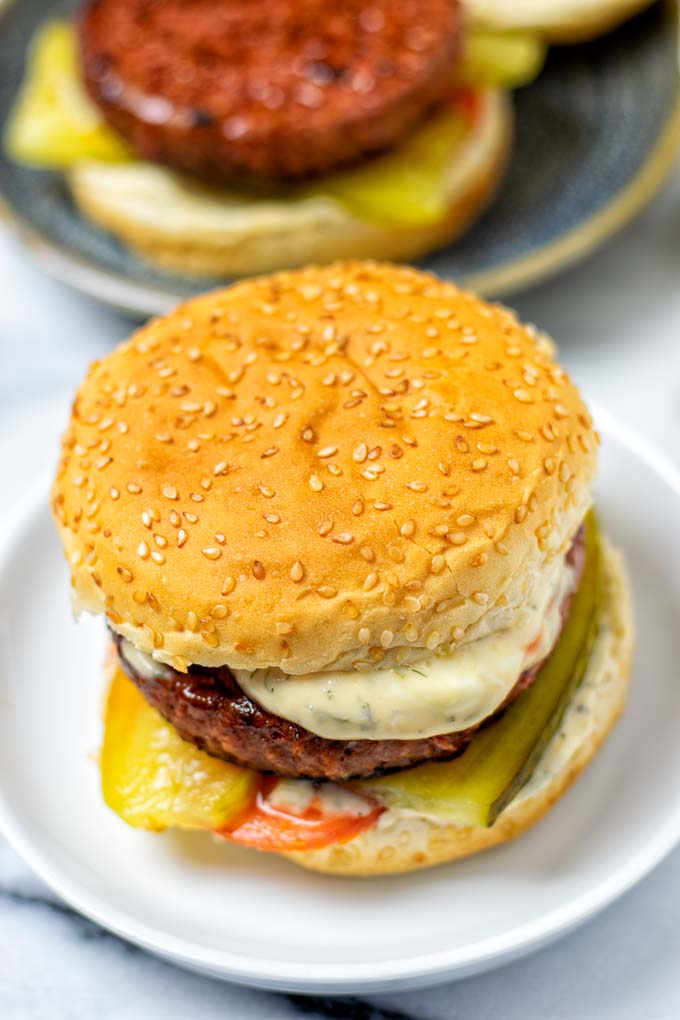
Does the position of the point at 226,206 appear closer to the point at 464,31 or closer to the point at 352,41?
the point at 352,41

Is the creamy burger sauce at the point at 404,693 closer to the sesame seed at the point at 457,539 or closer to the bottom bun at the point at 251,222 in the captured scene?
the sesame seed at the point at 457,539

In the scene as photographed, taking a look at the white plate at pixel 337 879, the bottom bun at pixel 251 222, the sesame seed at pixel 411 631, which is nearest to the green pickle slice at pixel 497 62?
the bottom bun at pixel 251 222

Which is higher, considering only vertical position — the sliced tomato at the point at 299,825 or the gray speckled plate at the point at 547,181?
the gray speckled plate at the point at 547,181

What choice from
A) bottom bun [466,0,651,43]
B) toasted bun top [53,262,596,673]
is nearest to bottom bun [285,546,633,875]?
toasted bun top [53,262,596,673]

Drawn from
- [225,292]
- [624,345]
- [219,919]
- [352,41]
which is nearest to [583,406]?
[225,292]

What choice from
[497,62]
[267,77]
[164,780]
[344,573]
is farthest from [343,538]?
[497,62]

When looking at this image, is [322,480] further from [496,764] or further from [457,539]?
[496,764]
